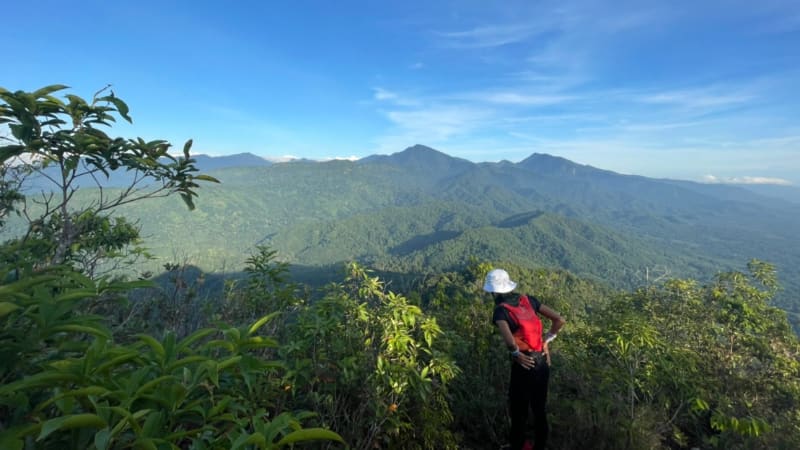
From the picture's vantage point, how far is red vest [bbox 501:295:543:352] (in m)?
3.68

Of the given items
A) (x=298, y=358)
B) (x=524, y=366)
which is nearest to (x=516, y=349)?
(x=524, y=366)

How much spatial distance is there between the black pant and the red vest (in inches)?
6.2

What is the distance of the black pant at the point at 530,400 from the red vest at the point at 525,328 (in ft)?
0.52

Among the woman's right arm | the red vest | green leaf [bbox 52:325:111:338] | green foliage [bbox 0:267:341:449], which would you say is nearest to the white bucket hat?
the red vest

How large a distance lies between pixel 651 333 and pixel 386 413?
323 centimetres

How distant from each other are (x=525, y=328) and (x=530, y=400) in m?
0.76

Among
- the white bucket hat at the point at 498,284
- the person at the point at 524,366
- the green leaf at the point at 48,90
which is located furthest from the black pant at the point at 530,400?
the green leaf at the point at 48,90

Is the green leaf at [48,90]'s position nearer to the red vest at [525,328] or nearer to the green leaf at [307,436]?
the green leaf at [307,436]

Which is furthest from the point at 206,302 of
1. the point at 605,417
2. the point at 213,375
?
the point at 605,417

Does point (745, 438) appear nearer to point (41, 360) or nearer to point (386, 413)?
point (386, 413)

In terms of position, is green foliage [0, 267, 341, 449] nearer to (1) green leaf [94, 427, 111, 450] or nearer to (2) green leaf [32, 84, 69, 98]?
(1) green leaf [94, 427, 111, 450]

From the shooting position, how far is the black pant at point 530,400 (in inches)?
143

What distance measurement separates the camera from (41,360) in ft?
3.92

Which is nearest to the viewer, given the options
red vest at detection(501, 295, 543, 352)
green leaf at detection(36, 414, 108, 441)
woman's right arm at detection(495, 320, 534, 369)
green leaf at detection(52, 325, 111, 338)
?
green leaf at detection(36, 414, 108, 441)
